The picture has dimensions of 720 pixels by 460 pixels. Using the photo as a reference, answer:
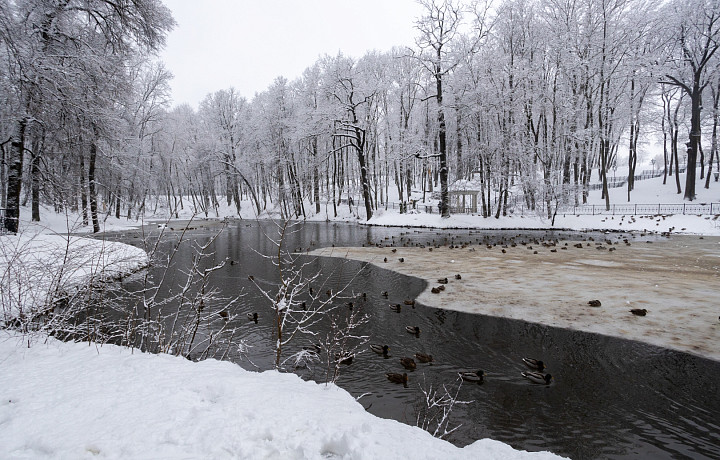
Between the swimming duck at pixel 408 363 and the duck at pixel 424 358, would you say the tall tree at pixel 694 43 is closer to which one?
the duck at pixel 424 358

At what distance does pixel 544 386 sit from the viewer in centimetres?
488

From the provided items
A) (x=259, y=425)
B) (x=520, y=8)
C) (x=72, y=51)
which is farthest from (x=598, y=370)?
(x=520, y=8)

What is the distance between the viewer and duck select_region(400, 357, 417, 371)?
17.4 ft

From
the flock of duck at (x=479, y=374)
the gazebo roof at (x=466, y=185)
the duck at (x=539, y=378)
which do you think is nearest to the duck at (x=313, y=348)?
the flock of duck at (x=479, y=374)

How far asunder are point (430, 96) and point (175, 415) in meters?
26.2

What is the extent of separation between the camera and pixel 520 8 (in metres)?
25.1

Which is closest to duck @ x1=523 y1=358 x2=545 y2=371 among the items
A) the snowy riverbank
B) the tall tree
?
the snowy riverbank

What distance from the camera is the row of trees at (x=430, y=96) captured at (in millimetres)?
11562

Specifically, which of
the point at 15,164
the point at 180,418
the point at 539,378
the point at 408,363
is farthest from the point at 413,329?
the point at 15,164

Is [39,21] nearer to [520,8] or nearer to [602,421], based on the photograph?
[602,421]

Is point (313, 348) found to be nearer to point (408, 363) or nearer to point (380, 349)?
point (380, 349)

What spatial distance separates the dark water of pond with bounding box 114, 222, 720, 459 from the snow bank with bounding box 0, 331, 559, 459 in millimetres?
1280

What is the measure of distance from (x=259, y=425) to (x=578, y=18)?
105 feet

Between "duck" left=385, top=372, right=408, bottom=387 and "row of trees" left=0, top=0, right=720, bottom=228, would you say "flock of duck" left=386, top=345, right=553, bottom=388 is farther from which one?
"row of trees" left=0, top=0, right=720, bottom=228
